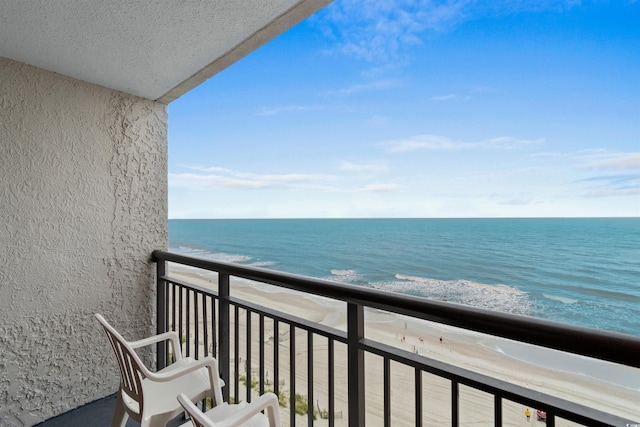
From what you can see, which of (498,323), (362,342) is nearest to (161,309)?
(362,342)

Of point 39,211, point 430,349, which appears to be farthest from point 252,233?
point 39,211

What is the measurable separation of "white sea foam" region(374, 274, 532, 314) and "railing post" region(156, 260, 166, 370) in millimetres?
15140

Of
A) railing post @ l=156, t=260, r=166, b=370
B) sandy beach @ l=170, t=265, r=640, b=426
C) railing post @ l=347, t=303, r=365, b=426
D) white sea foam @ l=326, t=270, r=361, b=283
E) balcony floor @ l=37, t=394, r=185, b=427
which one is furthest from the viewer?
white sea foam @ l=326, t=270, r=361, b=283

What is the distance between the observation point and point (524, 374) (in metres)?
8.06

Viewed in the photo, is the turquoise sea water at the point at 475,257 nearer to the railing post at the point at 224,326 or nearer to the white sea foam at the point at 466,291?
the white sea foam at the point at 466,291

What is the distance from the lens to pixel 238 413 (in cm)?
90

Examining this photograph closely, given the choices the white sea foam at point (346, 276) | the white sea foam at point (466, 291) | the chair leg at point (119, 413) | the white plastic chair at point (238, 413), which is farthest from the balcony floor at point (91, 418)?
the white sea foam at point (346, 276)

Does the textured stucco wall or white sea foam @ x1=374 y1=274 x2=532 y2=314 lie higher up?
the textured stucco wall

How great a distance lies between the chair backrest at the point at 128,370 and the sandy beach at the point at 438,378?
274 cm

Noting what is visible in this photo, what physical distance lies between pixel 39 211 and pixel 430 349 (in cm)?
938

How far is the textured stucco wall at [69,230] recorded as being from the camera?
1.91m

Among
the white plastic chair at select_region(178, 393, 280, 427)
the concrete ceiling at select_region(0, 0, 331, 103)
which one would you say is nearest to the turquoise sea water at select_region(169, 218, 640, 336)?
the white plastic chair at select_region(178, 393, 280, 427)

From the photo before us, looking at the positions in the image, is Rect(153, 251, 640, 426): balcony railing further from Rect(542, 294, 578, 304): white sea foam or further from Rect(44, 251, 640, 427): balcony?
Rect(542, 294, 578, 304): white sea foam

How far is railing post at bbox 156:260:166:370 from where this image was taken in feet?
8.00
